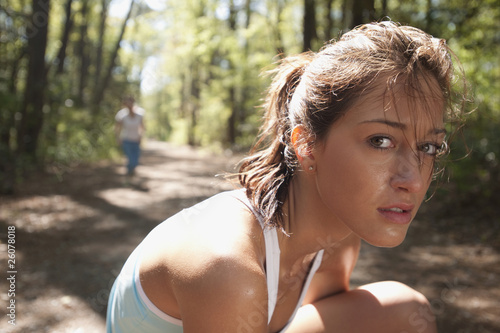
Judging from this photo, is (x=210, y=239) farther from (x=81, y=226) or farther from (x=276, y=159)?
(x=81, y=226)

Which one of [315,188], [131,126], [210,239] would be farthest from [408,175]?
[131,126]

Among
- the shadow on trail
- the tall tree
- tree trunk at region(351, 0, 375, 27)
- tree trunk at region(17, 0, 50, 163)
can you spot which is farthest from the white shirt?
the tall tree

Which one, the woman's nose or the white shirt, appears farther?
the white shirt

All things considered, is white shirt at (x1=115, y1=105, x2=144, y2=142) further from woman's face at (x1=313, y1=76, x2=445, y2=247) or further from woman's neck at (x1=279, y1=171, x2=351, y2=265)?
woman's face at (x1=313, y1=76, x2=445, y2=247)

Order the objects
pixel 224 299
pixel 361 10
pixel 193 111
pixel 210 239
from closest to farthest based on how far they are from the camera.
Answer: pixel 224 299, pixel 210 239, pixel 361 10, pixel 193 111

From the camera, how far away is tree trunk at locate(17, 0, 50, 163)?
833cm

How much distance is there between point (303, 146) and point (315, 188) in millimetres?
197

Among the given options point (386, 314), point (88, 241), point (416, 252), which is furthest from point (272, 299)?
point (88, 241)

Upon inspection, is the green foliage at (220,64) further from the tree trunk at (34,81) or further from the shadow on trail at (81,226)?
the shadow on trail at (81,226)

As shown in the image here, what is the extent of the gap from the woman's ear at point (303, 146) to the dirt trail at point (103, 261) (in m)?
0.57

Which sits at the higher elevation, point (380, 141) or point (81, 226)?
point (380, 141)

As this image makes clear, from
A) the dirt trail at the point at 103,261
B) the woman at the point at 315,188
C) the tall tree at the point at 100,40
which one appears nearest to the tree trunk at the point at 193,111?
the tall tree at the point at 100,40

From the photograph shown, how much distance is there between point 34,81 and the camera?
946 centimetres

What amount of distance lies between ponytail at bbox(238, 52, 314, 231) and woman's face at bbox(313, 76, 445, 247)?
215 millimetres
